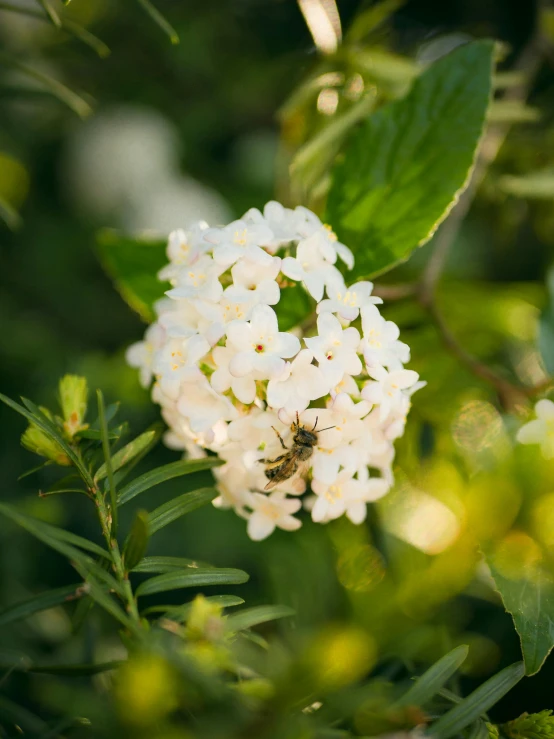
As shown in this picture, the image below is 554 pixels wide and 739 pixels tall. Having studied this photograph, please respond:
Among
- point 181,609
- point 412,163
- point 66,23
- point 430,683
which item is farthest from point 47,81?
point 430,683

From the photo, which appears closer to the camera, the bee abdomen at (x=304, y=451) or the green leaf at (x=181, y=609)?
the green leaf at (x=181, y=609)

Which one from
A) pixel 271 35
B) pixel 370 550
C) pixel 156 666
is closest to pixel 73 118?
pixel 271 35

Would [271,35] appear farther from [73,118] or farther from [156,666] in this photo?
[156,666]

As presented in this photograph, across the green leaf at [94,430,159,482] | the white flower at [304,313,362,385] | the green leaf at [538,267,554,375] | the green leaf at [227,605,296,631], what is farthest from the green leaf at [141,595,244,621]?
the green leaf at [538,267,554,375]

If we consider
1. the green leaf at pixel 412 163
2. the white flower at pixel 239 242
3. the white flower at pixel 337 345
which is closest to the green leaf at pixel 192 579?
the white flower at pixel 337 345

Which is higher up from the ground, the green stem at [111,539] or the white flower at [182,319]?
the white flower at [182,319]

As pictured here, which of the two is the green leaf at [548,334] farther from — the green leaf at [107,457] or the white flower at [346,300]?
the green leaf at [107,457]

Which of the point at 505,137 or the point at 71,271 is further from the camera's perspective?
the point at 71,271
